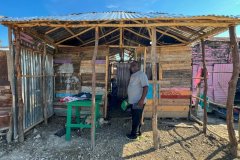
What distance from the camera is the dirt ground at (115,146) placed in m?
4.00

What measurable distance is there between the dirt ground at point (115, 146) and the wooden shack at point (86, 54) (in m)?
0.37

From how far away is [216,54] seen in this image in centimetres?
1041

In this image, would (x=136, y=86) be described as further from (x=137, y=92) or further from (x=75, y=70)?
(x=75, y=70)

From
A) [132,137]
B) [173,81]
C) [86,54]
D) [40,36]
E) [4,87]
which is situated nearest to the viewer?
[4,87]

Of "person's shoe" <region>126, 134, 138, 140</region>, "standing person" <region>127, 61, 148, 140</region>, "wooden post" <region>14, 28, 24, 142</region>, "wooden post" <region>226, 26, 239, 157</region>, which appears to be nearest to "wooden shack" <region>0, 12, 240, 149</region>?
"wooden post" <region>14, 28, 24, 142</region>

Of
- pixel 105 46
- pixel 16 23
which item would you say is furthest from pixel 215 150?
pixel 16 23

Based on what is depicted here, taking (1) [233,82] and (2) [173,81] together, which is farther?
(2) [173,81]

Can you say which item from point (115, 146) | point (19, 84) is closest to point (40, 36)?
point (19, 84)

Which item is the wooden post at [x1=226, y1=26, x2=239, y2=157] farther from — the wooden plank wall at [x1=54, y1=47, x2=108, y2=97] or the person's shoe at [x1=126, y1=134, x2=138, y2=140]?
the wooden plank wall at [x1=54, y1=47, x2=108, y2=97]

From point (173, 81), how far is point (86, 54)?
3.35m

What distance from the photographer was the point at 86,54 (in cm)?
670

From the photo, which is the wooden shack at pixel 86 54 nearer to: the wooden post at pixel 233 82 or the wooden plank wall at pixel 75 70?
the wooden plank wall at pixel 75 70

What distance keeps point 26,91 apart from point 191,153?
4383 millimetres

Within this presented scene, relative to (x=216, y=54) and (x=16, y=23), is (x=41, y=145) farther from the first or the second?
(x=216, y=54)
